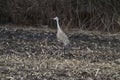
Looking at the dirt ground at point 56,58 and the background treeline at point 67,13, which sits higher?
the background treeline at point 67,13

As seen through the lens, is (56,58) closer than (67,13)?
Yes

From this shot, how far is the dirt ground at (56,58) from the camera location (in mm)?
6812

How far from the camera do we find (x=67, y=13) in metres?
13.3

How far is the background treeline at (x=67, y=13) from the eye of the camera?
13.1 m

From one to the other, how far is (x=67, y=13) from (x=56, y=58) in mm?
5479

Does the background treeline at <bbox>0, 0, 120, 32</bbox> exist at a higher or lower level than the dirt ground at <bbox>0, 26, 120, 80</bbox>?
higher

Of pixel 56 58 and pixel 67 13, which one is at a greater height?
pixel 67 13

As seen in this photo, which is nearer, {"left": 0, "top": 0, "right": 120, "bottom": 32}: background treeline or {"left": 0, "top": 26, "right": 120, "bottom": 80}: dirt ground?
{"left": 0, "top": 26, "right": 120, "bottom": 80}: dirt ground

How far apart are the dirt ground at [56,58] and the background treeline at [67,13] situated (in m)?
1.83

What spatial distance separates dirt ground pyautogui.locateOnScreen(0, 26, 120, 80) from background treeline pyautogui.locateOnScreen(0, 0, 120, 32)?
1.83 m

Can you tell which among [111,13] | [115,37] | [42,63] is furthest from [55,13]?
[42,63]

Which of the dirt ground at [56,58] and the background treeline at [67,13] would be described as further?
the background treeline at [67,13]

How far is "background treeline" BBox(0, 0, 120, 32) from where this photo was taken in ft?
42.8

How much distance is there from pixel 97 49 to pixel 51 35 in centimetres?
230
